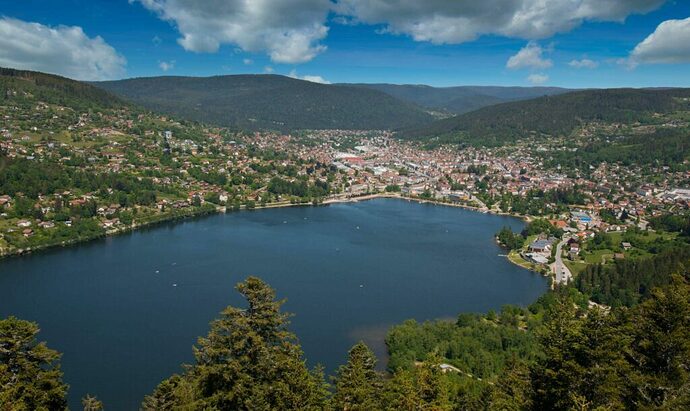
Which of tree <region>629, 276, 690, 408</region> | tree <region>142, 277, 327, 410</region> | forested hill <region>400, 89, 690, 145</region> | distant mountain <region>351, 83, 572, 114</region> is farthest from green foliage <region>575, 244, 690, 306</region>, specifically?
distant mountain <region>351, 83, 572, 114</region>

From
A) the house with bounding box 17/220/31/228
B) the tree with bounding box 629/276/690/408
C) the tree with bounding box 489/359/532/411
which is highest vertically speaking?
the tree with bounding box 629/276/690/408

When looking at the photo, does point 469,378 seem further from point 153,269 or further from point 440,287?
point 153,269

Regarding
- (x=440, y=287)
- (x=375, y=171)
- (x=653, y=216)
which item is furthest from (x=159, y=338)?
(x=375, y=171)

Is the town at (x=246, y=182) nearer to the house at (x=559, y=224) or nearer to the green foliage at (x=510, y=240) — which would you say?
the house at (x=559, y=224)

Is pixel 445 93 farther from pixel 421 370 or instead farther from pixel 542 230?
pixel 421 370

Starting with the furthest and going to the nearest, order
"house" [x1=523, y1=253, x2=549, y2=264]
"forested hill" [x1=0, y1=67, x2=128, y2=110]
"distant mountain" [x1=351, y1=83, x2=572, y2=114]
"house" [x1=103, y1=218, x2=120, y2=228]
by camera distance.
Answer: "distant mountain" [x1=351, y1=83, x2=572, y2=114] → "forested hill" [x1=0, y1=67, x2=128, y2=110] → "house" [x1=103, y1=218, x2=120, y2=228] → "house" [x1=523, y1=253, x2=549, y2=264]

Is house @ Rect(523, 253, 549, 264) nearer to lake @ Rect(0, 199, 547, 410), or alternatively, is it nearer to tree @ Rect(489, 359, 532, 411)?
lake @ Rect(0, 199, 547, 410)
